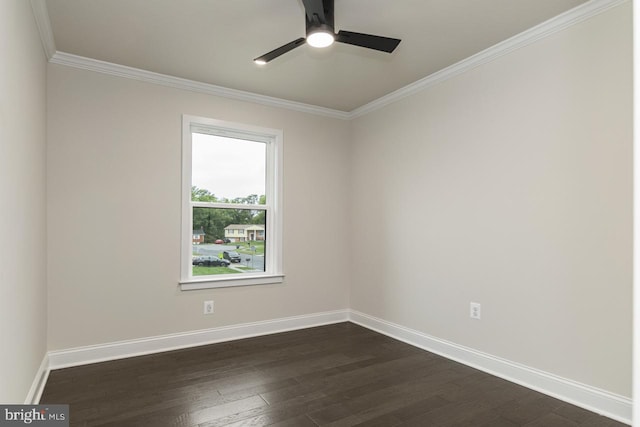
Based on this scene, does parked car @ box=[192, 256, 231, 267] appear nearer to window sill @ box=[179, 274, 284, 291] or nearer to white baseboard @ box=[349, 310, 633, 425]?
window sill @ box=[179, 274, 284, 291]

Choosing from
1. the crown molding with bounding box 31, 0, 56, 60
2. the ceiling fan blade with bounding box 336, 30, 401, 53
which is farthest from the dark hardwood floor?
the crown molding with bounding box 31, 0, 56, 60

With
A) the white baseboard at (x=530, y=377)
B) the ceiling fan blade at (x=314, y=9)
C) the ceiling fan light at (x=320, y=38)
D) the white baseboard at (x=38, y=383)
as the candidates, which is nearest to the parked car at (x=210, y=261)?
the white baseboard at (x=38, y=383)

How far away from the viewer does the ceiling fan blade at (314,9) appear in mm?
2133

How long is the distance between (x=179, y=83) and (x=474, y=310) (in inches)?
130

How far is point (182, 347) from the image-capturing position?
140 inches

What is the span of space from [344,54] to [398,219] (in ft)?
5.58

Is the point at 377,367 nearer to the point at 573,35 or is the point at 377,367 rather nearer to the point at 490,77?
the point at 490,77

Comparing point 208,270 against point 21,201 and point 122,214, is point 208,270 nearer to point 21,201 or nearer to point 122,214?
point 122,214

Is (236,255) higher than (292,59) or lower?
lower

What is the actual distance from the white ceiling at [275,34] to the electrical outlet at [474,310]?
2.03m

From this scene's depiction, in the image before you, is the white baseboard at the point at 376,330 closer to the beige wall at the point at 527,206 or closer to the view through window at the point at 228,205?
the beige wall at the point at 527,206

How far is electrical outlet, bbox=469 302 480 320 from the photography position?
311 cm

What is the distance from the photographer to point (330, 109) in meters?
4.50

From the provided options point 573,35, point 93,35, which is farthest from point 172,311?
point 573,35
